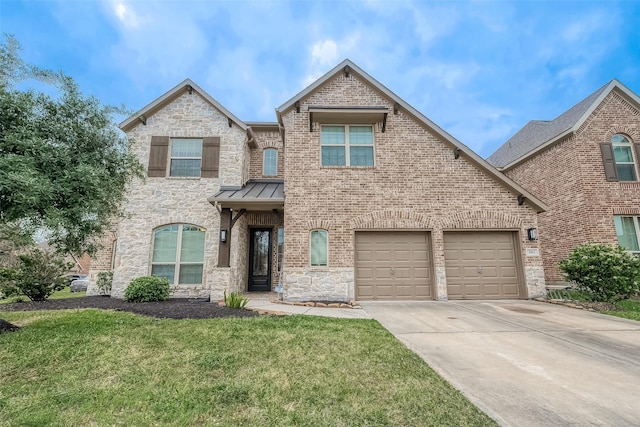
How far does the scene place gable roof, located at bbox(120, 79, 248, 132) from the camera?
37.6 ft

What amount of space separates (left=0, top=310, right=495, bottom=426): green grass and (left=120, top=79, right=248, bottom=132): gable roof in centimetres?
813

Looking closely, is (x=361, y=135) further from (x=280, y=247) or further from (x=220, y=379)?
(x=220, y=379)

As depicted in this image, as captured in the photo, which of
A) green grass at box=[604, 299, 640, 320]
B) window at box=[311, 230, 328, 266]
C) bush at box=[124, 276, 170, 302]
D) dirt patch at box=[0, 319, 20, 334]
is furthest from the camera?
window at box=[311, 230, 328, 266]

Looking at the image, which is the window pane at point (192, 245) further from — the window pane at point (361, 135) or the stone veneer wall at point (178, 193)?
the window pane at point (361, 135)

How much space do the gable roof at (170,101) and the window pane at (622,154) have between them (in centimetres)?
1436

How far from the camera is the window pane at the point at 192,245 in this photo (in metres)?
10.9

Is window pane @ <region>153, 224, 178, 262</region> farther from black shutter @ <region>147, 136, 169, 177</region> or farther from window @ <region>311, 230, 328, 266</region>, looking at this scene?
window @ <region>311, 230, 328, 266</region>

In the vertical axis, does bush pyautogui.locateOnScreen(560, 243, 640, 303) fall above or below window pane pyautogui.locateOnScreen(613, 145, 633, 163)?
below

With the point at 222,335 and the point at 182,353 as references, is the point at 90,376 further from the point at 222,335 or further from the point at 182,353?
the point at 222,335

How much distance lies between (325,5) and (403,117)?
118ft

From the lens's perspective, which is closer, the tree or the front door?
the tree

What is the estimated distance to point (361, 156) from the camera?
34.1 feet

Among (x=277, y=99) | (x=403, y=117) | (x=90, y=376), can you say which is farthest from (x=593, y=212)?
(x=277, y=99)

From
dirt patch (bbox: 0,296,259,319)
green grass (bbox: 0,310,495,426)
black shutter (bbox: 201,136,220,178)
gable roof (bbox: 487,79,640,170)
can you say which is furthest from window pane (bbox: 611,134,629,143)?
black shutter (bbox: 201,136,220,178)
